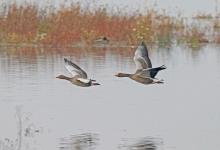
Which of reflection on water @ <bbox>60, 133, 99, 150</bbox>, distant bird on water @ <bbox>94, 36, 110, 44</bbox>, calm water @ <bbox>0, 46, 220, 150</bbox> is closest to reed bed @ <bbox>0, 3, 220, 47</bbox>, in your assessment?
distant bird on water @ <bbox>94, 36, 110, 44</bbox>

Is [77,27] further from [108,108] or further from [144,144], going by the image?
[144,144]

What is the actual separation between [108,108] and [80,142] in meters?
2.86

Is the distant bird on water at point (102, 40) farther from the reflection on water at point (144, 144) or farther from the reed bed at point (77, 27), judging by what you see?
the reflection on water at point (144, 144)

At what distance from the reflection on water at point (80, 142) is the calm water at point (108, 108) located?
0.04 ft

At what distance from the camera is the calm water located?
460 inches

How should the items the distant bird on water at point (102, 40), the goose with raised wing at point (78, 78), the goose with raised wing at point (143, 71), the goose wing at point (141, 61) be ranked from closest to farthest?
the goose with raised wing at point (78, 78), the goose with raised wing at point (143, 71), the goose wing at point (141, 61), the distant bird on water at point (102, 40)

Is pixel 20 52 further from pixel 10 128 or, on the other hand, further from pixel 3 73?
pixel 10 128

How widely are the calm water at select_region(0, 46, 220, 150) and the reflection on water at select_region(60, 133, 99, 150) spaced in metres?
0.01

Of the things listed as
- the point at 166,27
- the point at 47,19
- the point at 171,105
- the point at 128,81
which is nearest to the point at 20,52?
the point at 47,19

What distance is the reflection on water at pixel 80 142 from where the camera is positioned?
11.2m

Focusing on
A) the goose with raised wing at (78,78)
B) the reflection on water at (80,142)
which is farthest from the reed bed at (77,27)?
the goose with raised wing at (78,78)

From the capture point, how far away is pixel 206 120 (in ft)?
44.2

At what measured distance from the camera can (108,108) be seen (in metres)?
14.3

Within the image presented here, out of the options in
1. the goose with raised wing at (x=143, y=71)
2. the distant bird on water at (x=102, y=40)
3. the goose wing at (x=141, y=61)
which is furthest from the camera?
the distant bird on water at (x=102, y=40)
